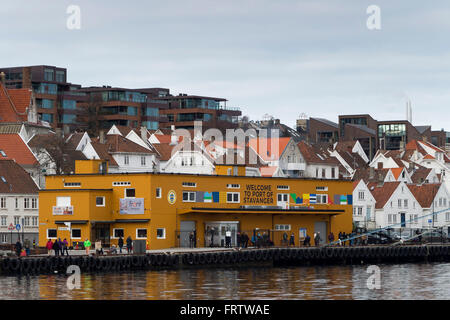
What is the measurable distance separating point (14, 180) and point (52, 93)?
71.3 m

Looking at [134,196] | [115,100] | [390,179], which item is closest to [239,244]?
[134,196]

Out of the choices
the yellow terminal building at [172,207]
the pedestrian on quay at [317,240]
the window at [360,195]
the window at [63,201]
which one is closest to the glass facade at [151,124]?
the window at [360,195]

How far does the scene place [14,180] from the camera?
4454 inches

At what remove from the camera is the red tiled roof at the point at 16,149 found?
124594mm

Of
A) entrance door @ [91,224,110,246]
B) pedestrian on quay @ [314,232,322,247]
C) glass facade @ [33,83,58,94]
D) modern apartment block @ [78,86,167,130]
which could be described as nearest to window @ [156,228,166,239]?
entrance door @ [91,224,110,246]

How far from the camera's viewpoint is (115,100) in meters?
191

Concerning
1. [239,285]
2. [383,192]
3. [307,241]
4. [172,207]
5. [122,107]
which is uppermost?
[122,107]

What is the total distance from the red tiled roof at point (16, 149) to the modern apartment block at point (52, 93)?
50.4m

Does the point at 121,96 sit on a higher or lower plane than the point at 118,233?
higher

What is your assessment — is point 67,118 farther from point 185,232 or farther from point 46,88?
point 185,232

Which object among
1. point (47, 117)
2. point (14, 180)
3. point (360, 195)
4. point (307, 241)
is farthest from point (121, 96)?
point (307, 241)

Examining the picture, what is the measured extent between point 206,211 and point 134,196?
241 inches
